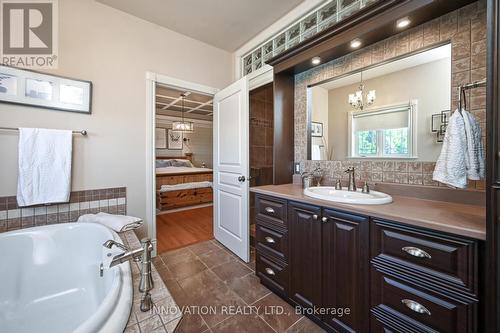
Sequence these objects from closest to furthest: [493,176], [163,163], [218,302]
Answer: [493,176], [218,302], [163,163]

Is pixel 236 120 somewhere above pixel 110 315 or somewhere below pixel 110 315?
above

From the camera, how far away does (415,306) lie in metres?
0.93

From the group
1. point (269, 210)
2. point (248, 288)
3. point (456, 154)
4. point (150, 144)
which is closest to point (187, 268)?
point (248, 288)

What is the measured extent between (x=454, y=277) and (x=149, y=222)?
8.10 feet

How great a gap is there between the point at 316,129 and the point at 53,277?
249 cm

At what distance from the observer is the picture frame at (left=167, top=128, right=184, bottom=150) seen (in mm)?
6449

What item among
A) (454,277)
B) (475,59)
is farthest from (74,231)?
(475,59)

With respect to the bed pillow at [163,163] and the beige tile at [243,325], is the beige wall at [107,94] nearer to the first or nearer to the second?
the beige tile at [243,325]

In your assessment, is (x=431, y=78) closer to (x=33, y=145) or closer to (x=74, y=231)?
(x=74, y=231)

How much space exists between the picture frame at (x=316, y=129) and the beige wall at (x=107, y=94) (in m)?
1.70

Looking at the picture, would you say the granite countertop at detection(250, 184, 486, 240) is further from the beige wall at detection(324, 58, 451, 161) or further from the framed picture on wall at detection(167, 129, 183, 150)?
the framed picture on wall at detection(167, 129, 183, 150)

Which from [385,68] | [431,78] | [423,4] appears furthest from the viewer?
[385,68]

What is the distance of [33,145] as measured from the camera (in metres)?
1.66

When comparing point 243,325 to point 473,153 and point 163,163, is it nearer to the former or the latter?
point 473,153
